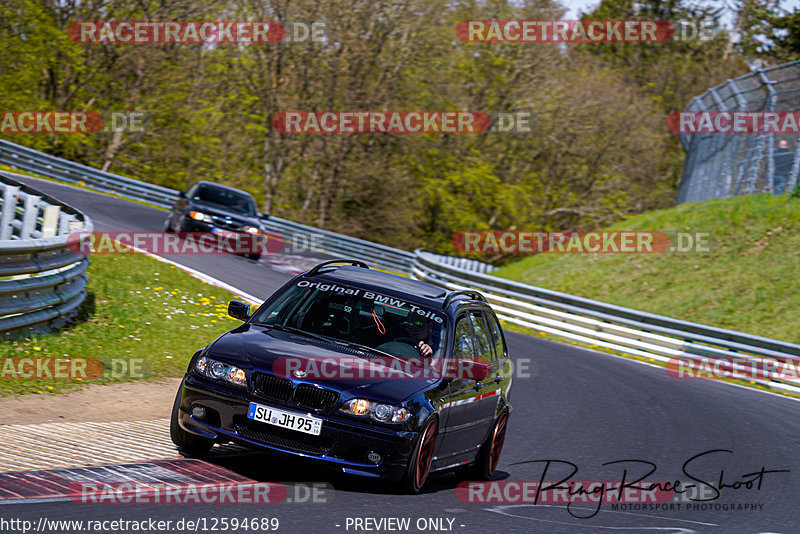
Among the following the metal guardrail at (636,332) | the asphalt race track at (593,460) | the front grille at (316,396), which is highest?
the front grille at (316,396)

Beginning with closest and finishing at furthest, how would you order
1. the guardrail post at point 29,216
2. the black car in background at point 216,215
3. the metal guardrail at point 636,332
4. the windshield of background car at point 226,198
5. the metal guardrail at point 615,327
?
the guardrail post at point 29,216 < the metal guardrail at point 636,332 < the metal guardrail at point 615,327 < the black car in background at point 216,215 < the windshield of background car at point 226,198

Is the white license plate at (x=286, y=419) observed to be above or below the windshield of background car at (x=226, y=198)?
above

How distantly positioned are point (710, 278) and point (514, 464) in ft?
61.8

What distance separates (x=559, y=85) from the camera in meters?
45.8

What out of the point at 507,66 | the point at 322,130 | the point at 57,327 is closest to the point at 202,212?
the point at 57,327

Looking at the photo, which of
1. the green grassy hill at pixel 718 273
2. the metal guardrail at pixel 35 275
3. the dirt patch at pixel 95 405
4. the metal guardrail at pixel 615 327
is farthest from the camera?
the green grassy hill at pixel 718 273

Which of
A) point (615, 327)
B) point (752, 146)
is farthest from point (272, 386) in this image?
point (752, 146)

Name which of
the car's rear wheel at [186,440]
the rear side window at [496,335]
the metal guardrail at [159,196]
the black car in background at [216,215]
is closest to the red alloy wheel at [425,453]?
the car's rear wheel at [186,440]

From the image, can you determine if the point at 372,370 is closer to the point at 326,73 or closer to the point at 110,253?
the point at 110,253

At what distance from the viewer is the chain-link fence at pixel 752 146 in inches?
953

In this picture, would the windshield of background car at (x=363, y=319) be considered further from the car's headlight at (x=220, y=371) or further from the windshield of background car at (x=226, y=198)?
the windshield of background car at (x=226, y=198)

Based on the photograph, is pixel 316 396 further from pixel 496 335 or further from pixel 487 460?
pixel 496 335

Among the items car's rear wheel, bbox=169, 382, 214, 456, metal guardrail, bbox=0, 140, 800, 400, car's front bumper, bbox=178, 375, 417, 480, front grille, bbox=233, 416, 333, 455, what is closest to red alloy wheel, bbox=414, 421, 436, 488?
car's front bumper, bbox=178, 375, 417, 480

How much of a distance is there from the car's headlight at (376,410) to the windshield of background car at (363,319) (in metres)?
0.84
